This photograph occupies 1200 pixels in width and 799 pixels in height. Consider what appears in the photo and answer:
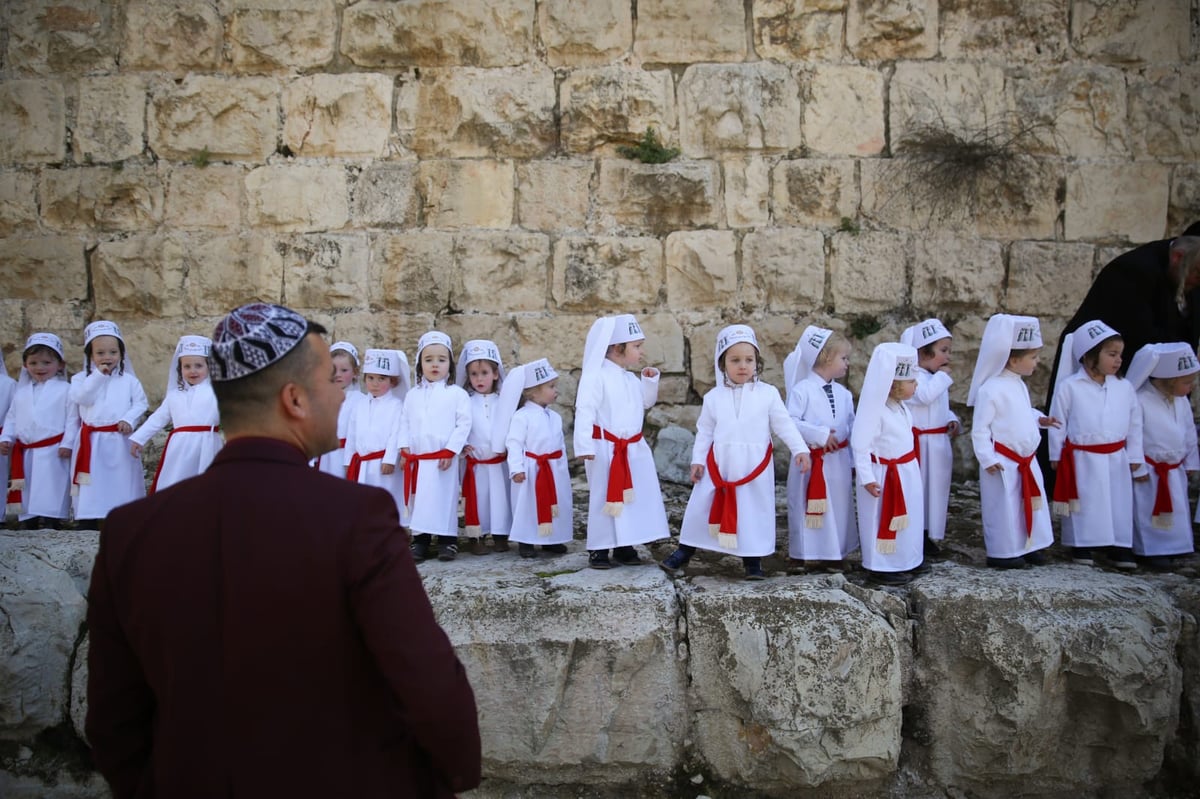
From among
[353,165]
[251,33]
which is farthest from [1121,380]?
[251,33]

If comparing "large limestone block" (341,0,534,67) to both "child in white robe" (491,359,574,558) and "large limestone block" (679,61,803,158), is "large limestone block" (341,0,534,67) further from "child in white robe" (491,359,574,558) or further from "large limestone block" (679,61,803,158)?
"child in white robe" (491,359,574,558)

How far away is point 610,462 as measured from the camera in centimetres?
502

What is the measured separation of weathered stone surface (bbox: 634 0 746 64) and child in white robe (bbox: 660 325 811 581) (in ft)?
9.55

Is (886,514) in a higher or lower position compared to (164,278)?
lower

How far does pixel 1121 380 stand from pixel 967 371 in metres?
1.57

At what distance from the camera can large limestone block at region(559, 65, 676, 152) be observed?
6.86 m

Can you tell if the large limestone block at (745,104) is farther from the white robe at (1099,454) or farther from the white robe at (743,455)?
the white robe at (1099,454)

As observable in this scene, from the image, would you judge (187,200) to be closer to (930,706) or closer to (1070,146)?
(930,706)

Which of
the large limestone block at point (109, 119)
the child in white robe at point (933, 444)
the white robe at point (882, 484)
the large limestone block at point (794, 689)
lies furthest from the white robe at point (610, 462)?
the large limestone block at point (109, 119)

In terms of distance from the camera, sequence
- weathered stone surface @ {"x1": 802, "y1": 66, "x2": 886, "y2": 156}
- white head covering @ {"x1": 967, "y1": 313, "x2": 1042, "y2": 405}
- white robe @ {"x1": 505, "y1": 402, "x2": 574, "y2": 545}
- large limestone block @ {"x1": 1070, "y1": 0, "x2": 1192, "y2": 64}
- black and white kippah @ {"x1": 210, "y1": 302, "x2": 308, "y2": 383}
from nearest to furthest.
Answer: black and white kippah @ {"x1": 210, "y1": 302, "x2": 308, "y2": 383} → white head covering @ {"x1": 967, "y1": 313, "x2": 1042, "y2": 405} → white robe @ {"x1": 505, "y1": 402, "x2": 574, "y2": 545} → large limestone block @ {"x1": 1070, "y1": 0, "x2": 1192, "y2": 64} → weathered stone surface @ {"x1": 802, "y1": 66, "x2": 886, "y2": 156}

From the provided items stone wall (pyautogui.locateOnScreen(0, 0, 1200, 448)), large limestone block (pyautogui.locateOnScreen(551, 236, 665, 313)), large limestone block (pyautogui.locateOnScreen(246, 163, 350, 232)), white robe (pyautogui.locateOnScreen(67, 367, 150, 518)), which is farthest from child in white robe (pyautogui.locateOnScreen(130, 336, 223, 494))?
large limestone block (pyautogui.locateOnScreen(551, 236, 665, 313))

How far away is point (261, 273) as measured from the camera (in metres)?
7.04

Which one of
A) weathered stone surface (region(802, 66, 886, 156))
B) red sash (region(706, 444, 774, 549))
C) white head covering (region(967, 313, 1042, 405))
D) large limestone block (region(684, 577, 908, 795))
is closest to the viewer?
large limestone block (region(684, 577, 908, 795))

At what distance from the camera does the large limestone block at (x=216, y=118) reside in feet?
22.9
